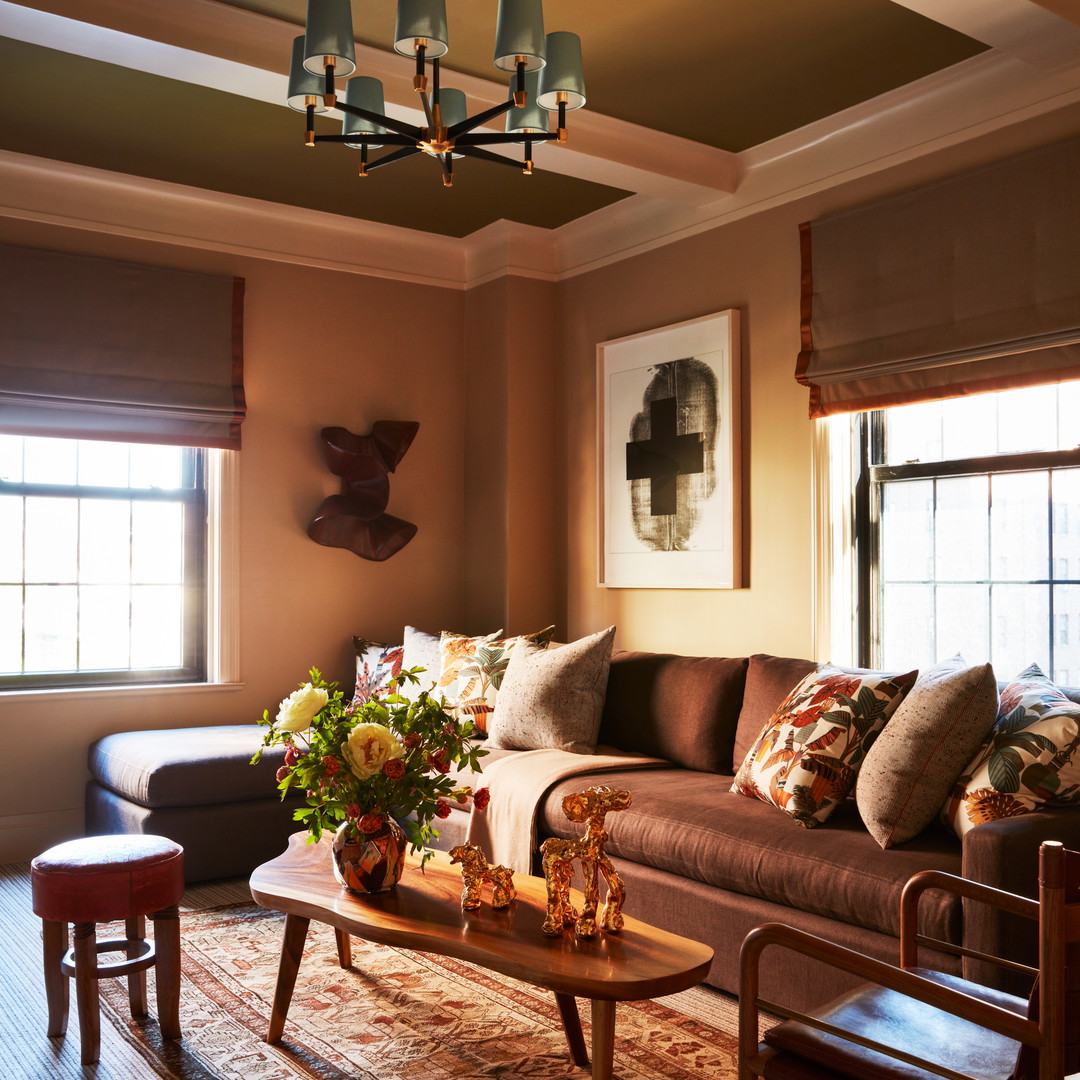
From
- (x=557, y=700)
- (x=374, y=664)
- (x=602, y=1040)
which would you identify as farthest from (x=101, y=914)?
(x=374, y=664)

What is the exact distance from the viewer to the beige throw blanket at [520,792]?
363cm

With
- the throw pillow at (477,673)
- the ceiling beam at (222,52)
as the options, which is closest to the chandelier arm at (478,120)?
the ceiling beam at (222,52)

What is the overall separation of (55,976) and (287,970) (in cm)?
61

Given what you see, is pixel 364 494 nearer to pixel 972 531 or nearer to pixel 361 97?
pixel 361 97

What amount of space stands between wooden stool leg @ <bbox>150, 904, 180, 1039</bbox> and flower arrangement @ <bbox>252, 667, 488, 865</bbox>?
47cm

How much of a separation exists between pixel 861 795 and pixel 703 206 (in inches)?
109

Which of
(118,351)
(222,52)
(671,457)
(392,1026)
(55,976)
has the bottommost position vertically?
(392,1026)

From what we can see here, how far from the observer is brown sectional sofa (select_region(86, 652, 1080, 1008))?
2516mm

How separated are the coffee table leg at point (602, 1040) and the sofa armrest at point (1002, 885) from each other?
844 millimetres

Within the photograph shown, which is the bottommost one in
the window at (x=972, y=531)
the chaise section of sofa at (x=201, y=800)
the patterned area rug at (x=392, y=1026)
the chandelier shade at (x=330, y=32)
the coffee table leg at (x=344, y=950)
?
the patterned area rug at (x=392, y=1026)

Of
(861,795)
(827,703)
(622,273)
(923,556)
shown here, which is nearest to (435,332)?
(622,273)

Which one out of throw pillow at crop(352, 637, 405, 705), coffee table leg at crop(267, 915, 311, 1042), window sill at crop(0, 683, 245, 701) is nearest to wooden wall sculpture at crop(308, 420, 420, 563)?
throw pillow at crop(352, 637, 405, 705)

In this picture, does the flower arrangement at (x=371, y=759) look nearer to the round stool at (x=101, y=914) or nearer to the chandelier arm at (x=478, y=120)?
the round stool at (x=101, y=914)

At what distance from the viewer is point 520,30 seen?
248cm
